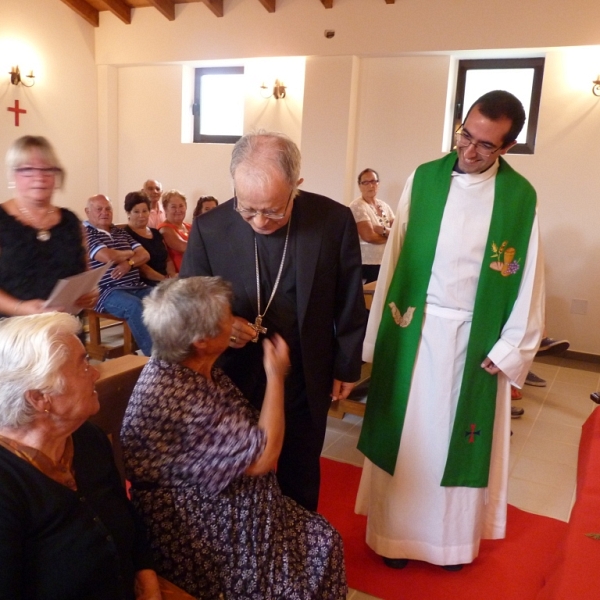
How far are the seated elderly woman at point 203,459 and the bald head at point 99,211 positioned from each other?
2983 millimetres

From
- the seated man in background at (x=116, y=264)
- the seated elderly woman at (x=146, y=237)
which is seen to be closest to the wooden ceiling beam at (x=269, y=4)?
the seated elderly woman at (x=146, y=237)

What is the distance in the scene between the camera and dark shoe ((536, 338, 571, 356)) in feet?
16.5

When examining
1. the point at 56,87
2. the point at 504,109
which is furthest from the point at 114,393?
the point at 56,87

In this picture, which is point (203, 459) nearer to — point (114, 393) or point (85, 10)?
point (114, 393)

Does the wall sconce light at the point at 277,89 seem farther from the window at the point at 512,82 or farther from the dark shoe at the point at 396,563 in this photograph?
the dark shoe at the point at 396,563

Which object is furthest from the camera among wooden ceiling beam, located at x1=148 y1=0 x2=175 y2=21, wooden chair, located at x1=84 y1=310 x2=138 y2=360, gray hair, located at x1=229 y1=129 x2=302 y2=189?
wooden ceiling beam, located at x1=148 y1=0 x2=175 y2=21

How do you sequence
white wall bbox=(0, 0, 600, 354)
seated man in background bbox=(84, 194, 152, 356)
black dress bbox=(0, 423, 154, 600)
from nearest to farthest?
black dress bbox=(0, 423, 154, 600) → seated man in background bbox=(84, 194, 152, 356) → white wall bbox=(0, 0, 600, 354)

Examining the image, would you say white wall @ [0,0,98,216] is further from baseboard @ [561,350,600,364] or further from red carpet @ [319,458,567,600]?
baseboard @ [561,350,600,364]

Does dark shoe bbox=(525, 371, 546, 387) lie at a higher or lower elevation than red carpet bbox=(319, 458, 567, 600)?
lower

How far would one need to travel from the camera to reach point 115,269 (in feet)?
14.0

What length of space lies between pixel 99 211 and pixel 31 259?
6.97 feet

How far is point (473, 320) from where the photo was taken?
208cm

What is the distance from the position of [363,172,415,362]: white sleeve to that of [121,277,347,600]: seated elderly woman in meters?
0.76

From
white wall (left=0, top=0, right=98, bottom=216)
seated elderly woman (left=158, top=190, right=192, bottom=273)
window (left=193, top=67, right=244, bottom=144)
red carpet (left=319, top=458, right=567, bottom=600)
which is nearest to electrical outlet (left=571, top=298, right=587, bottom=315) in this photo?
red carpet (left=319, top=458, right=567, bottom=600)
